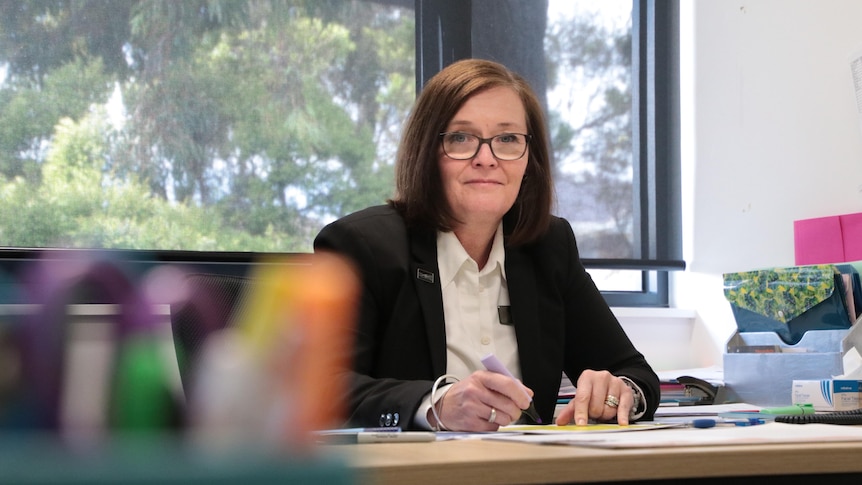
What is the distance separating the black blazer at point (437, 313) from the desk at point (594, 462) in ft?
2.71

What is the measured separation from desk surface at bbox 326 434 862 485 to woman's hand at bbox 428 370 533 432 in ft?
1.36

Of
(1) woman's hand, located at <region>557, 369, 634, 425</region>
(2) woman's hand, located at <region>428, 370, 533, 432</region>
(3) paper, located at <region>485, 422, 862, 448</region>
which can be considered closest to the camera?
(3) paper, located at <region>485, 422, 862, 448</region>

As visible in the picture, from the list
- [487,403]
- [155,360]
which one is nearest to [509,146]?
[487,403]

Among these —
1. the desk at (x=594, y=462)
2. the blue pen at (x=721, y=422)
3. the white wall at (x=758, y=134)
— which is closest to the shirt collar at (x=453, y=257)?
the blue pen at (x=721, y=422)

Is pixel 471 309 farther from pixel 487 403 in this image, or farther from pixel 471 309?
pixel 487 403

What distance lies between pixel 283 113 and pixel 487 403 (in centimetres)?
151

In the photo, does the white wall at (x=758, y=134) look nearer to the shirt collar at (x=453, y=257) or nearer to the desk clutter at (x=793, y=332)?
the desk clutter at (x=793, y=332)

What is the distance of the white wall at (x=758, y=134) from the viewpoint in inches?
94.5

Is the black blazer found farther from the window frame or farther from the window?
the window frame

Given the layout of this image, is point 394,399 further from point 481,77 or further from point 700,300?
point 700,300

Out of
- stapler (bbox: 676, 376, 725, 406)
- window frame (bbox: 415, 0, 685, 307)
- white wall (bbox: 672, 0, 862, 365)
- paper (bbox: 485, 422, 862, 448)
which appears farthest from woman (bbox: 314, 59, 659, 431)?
window frame (bbox: 415, 0, 685, 307)

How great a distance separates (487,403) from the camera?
1.25 metres

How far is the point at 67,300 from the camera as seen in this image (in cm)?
30

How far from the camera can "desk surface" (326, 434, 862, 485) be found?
24.1 inches
